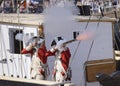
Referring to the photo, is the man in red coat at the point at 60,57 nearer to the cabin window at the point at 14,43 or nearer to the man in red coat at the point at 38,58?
the man in red coat at the point at 38,58

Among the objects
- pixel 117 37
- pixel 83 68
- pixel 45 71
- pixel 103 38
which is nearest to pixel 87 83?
pixel 83 68

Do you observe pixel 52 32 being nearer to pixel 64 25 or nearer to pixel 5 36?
pixel 64 25

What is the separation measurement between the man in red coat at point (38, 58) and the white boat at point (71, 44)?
80 centimetres

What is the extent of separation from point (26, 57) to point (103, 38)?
2207 millimetres

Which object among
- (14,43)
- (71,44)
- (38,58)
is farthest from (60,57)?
(14,43)

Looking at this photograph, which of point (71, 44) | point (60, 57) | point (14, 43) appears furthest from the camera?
point (14, 43)

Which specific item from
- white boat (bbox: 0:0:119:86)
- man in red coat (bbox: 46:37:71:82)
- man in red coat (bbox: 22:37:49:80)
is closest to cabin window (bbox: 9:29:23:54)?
white boat (bbox: 0:0:119:86)

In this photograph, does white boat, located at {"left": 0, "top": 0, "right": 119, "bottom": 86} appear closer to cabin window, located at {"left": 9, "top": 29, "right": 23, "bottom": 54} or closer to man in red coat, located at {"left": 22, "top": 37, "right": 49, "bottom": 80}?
cabin window, located at {"left": 9, "top": 29, "right": 23, "bottom": 54}

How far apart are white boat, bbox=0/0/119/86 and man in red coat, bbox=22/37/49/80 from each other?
80 centimetres

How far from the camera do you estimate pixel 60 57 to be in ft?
31.1

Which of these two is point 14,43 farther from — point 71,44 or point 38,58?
point 38,58

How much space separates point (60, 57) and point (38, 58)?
457mm

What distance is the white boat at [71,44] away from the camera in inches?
421

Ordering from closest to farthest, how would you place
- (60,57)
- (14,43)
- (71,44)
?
(60,57) < (71,44) < (14,43)
